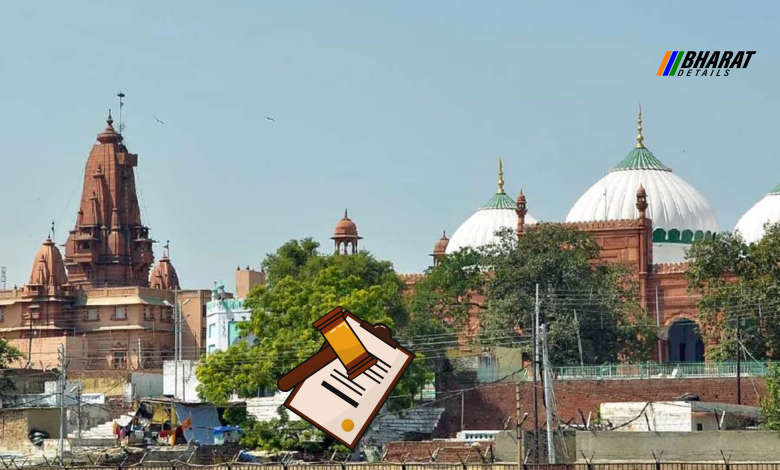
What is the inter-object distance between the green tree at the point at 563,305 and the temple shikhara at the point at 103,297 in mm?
19119

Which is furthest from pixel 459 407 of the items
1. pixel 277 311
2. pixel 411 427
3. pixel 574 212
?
pixel 574 212

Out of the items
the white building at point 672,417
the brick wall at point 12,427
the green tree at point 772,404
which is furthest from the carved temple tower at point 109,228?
the green tree at point 772,404

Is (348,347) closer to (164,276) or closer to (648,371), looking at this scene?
(648,371)

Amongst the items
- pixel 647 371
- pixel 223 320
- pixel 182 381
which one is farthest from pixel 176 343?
pixel 647 371

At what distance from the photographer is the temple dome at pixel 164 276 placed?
9531cm

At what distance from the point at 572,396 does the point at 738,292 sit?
6.52 metres

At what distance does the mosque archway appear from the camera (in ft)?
250

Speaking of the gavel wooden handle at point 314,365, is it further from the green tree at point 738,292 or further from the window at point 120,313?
the window at point 120,313

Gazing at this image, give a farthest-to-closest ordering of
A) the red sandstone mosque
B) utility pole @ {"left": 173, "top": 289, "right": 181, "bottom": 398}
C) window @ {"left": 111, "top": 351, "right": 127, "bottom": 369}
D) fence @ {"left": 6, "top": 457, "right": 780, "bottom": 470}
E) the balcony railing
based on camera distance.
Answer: window @ {"left": 111, "top": 351, "right": 127, "bottom": 369}, the red sandstone mosque, utility pole @ {"left": 173, "top": 289, "right": 181, "bottom": 398}, the balcony railing, fence @ {"left": 6, "top": 457, "right": 780, "bottom": 470}

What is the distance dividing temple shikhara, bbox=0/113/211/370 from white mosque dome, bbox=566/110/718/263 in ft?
58.1

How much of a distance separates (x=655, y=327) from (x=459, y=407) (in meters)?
9.37

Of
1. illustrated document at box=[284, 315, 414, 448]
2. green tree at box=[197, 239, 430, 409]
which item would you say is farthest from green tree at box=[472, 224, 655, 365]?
illustrated document at box=[284, 315, 414, 448]

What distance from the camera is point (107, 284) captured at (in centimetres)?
9294

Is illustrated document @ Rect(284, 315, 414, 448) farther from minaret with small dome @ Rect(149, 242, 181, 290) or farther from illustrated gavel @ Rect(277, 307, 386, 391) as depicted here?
minaret with small dome @ Rect(149, 242, 181, 290)
